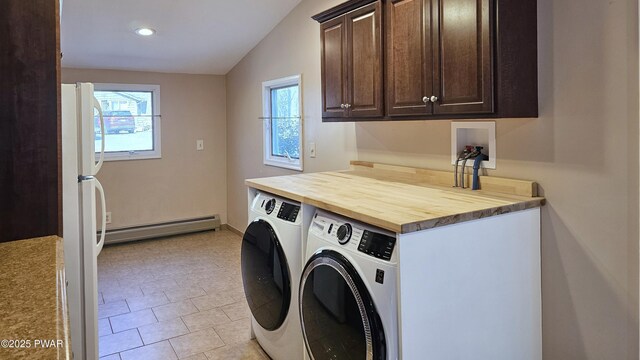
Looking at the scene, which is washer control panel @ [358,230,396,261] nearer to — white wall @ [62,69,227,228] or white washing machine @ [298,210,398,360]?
white washing machine @ [298,210,398,360]

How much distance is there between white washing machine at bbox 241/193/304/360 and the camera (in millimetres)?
2143

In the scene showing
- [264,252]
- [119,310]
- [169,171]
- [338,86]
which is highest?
[338,86]

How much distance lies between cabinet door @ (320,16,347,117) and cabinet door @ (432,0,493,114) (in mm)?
756

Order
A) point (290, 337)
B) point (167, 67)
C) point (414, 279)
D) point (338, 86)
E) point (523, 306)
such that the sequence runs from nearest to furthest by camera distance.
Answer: point (414, 279) < point (523, 306) < point (290, 337) < point (338, 86) < point (167, 67)

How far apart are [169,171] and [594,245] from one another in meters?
4.38

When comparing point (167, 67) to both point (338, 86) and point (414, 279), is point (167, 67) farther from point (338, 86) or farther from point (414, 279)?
point (414, 279)

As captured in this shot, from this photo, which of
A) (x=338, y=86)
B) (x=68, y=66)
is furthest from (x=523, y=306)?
(x=68, y=66)

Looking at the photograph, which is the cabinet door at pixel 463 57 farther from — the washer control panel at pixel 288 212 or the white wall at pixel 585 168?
the washer control panel at pixel 288 212

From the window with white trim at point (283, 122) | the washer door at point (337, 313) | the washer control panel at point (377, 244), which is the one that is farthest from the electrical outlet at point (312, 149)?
the washer control panel at point (377, 244)

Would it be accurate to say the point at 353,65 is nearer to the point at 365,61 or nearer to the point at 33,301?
the point at 365,61

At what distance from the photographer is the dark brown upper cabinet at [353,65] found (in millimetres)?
2316

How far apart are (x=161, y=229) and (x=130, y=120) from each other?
49.9 inches

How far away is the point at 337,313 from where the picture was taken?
1.73m

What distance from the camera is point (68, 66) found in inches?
171
